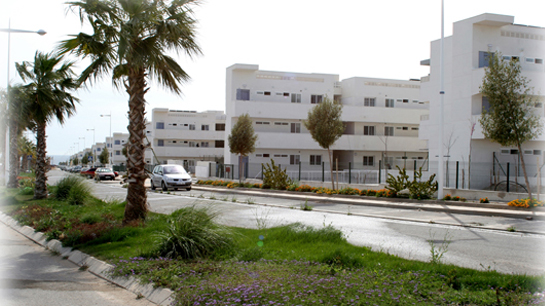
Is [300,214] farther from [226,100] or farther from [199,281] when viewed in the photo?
[226,100]

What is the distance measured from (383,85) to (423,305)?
5044 centimetres

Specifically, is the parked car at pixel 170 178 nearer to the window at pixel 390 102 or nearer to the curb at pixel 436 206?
the curb at pixel 436 206

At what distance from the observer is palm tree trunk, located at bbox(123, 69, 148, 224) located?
37.1 ft

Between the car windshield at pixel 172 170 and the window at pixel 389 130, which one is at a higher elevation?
the window at pixel 389 130

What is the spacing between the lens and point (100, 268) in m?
7.48

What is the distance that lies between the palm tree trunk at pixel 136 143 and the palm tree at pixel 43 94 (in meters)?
8.77

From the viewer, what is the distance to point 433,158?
3388cm

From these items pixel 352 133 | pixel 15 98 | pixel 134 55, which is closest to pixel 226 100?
pixel 352 133

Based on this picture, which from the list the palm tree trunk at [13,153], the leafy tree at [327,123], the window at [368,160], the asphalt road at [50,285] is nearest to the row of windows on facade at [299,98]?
the window at [368,160]

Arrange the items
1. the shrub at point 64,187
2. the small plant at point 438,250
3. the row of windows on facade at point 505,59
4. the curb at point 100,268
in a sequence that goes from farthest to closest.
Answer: the row of windows on facade at point 505,59 < the shrub at point 64,187 < the small plant at point 438,250 < the curb at point 100,268

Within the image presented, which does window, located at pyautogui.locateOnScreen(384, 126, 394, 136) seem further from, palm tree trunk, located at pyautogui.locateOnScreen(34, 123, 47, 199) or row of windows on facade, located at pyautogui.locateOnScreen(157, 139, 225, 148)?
palm tree trunk, located at pyautogui.locateOnScreen(34, 123, 47, 199)

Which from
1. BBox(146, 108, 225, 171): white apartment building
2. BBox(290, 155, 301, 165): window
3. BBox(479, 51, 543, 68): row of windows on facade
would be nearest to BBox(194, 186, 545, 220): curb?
BBox(479, 51, 543, 68): row of windows on facade

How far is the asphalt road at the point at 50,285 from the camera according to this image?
236 inches

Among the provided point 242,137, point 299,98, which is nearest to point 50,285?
point 242,137
